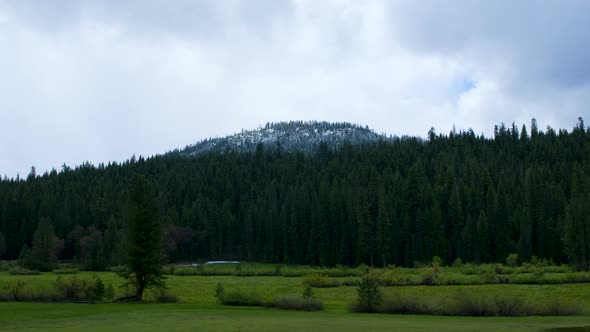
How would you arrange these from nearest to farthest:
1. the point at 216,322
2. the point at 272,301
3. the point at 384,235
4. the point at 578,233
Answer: the point at 216,322 → the point at 272,301 → the point at 578,233 → the point at 384,235

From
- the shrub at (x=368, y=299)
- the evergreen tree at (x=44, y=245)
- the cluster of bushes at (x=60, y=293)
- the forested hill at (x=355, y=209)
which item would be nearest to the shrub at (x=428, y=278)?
the shrub at (x=368, y=299)

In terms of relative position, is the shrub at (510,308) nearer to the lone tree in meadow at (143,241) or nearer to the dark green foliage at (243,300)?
the dark green foliage at (243,300)

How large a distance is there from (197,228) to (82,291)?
93948mm

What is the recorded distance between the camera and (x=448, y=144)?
183 m

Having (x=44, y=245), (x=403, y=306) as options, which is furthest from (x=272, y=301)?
(x=44, y=245)

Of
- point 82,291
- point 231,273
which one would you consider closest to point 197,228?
point 231,273

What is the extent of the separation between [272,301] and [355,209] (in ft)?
245

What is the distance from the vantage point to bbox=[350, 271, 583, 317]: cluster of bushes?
3659 cm

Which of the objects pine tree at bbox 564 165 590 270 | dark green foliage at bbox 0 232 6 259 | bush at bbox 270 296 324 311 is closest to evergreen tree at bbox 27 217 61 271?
dark green foliage at bbox 0 232 6 259

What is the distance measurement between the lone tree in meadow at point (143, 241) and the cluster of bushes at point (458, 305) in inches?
770

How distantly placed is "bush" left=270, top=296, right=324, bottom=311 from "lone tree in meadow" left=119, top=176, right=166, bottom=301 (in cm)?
1299

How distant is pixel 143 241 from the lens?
51.8 meters

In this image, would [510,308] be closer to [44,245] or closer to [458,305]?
[458,305]

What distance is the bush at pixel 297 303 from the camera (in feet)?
133
